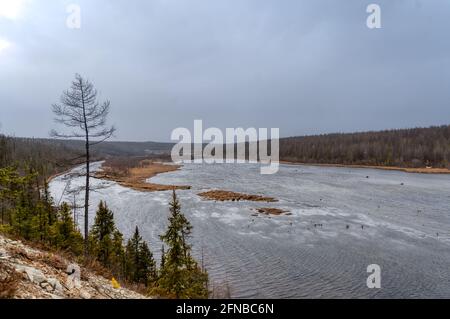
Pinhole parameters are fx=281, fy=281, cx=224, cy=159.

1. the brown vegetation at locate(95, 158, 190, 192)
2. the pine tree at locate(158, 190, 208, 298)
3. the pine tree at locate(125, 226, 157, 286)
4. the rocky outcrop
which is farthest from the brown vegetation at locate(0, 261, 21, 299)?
the pine tree at locate(125, 226, 157, 286)

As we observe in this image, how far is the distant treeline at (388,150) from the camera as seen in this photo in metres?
98.4

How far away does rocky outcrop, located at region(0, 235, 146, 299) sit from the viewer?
516 centimetres

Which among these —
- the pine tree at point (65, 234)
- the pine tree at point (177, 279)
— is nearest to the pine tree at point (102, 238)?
the pine tree at point (65, 234)

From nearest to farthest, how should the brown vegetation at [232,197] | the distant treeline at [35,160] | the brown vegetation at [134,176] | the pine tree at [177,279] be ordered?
the pine tree at [177,279] → the distant treeline at [35,160] → the brown vegetation at [232,197] → the brown vegetation at [134,176]

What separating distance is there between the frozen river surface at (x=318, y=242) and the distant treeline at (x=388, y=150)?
69.6m

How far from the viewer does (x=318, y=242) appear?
21406 millimetres

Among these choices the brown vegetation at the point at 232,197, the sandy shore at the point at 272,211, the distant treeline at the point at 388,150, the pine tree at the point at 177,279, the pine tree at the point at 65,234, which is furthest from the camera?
the distant treeline at the point at 388,150

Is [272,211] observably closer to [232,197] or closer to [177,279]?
[232,197]

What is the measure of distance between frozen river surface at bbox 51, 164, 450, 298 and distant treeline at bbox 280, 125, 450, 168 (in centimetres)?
6957

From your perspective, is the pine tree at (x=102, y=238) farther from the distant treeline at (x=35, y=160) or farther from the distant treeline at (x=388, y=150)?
the distant treeline at (x=388, y=150)

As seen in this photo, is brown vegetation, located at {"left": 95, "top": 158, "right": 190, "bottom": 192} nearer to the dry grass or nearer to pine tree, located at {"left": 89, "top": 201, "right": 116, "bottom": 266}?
pine tree, located at {"left": 89, "top": 201, "right": 116, "bottom": 266}

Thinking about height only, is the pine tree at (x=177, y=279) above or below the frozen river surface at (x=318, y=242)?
above
